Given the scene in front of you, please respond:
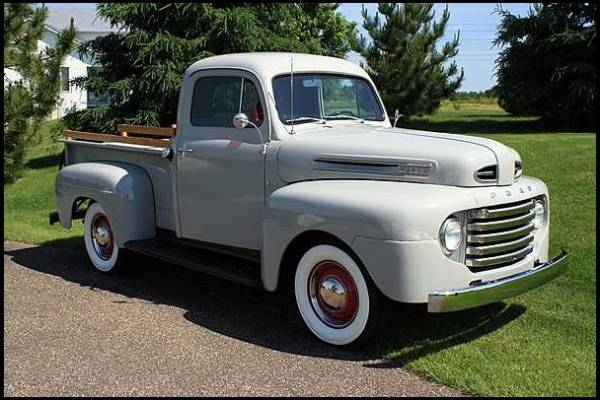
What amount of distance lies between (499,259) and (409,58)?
14.1 meters

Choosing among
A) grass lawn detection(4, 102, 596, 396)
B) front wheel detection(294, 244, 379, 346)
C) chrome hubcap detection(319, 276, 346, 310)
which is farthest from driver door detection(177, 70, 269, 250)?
grass lawn detection(4, 102, 596, 396)

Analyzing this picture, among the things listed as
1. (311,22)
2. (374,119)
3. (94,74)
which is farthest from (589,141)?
(311,22)

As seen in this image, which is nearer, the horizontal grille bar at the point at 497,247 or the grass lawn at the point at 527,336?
the grass lawn at the point at 527,336

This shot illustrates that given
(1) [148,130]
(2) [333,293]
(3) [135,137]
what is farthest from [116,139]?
(2) [333,293]

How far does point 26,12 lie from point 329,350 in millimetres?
8781

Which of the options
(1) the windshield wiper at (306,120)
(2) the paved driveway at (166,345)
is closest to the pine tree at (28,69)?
(2) the paved driveway at (166,345)

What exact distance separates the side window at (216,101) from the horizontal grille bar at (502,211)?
7.39 ft

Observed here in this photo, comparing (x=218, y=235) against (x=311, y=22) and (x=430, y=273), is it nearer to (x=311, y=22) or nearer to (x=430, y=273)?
(x=430, y=273)

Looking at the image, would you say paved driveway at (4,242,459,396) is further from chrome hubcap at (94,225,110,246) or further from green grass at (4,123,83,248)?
green grass at (4,123,83,248)

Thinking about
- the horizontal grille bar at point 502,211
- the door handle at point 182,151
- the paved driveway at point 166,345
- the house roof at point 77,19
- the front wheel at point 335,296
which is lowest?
the paved driveway at point 166,345

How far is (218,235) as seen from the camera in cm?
585

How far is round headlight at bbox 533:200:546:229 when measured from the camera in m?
5.15

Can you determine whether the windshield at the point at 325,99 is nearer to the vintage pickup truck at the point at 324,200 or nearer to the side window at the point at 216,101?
the vintage pickup truck at the point at 324,200

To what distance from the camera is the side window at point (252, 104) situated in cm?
555
